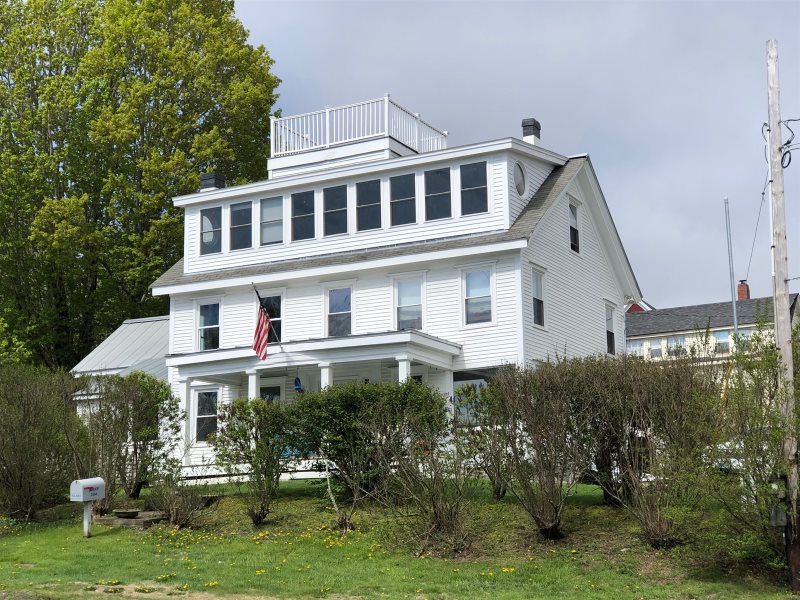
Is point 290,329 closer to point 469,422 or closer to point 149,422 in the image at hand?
Answer: point 149,422

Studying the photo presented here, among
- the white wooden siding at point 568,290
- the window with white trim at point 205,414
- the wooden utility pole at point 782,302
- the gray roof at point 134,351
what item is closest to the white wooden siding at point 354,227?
the white wooden siding at point 568,290

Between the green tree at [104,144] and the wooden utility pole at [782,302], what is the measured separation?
1050 inches

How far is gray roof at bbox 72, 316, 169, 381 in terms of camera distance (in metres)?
Result: 34.6

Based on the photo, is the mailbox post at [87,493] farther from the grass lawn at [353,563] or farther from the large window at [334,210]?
the large window at [334,210]

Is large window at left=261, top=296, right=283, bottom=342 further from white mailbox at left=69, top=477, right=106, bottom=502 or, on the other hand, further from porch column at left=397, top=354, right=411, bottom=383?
white mailbox at left=69, top=477, right=106, bottom=502

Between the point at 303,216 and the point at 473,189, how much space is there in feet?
16.8

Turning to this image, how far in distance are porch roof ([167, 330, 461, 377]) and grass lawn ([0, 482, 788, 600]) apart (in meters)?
6.11

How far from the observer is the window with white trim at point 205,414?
31172 millimetres

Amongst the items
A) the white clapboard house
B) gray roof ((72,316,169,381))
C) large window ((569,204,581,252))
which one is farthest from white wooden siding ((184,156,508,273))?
gray roof ((72,316,169,381))

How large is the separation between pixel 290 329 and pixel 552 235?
740cm

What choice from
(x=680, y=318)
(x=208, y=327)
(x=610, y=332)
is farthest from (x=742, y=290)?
(x=208, y=327)

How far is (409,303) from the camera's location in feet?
93.7

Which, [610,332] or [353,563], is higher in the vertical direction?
[610,332]

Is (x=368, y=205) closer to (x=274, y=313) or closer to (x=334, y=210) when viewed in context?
(x=334, y=210)
